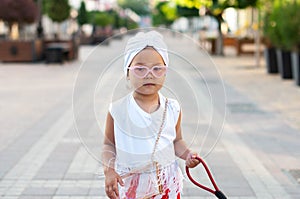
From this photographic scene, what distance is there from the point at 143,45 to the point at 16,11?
22.7 metres

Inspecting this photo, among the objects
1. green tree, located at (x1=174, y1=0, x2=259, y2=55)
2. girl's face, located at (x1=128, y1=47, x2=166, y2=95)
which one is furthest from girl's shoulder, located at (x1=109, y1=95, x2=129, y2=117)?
green tree, located at (x1=174, y1=0, x2=259, y2=55)

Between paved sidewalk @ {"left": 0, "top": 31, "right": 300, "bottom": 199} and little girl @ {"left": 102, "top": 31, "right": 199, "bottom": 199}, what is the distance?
9 centimetres

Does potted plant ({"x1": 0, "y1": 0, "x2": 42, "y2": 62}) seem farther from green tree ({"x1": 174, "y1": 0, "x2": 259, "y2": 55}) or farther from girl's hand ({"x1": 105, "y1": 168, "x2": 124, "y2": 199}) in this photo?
girl's hand ({"x1": 105, "y1": 168, "x2": 124, "y2": 199})

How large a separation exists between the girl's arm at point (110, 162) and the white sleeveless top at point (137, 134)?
0.11 feet

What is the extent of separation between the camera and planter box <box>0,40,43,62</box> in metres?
21.9

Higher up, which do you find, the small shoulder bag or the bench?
the small shoulder bag

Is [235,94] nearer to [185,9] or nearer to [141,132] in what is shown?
[141,132]

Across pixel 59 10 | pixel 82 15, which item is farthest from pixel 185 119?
pixel 82 15

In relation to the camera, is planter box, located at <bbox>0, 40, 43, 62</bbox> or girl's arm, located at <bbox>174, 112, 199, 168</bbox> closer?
girl's arm, located at <bbox>174, 112, 199, 168</bbox>

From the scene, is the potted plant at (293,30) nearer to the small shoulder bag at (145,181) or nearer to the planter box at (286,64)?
the planter box at (286,64)

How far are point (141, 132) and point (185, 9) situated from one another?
27.7 m

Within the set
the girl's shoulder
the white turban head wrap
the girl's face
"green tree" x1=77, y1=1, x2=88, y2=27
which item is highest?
"green tree" x1=77, y1=1, x2=88, y2=27

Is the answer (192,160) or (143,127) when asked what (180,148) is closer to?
(192,160)

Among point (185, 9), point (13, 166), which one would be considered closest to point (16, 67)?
point (185, 9)
